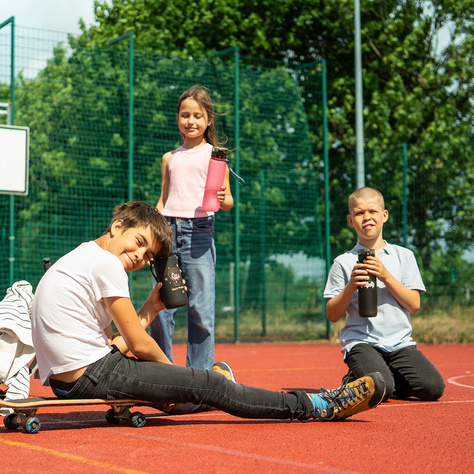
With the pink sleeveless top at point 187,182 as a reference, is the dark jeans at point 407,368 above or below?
below

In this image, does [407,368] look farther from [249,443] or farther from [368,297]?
[249,443]

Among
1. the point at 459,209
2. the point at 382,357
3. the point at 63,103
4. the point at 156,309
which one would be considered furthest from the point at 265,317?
the point at 156,309

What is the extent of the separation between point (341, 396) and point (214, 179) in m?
1.83

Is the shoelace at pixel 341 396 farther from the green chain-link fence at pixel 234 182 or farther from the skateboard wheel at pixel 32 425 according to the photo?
the green chain-link fence at pixel 234 182

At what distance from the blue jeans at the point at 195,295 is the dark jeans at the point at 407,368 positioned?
0.91 meters

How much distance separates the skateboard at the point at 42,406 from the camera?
3.49 m

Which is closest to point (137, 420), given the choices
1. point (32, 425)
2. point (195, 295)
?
point (32, 425)

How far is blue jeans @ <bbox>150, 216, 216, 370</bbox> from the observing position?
4.90 metres

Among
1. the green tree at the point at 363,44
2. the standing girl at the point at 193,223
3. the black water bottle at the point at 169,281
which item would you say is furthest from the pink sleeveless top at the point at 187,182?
the green tree at the point at 363,44

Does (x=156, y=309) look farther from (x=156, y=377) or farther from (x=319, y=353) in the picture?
(x=319, y=353)

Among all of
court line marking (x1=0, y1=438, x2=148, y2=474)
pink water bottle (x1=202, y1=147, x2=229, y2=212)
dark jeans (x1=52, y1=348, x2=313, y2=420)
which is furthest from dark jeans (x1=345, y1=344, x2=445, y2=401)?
court line marking (x1=0, y1=438, x2=148, y2=474)

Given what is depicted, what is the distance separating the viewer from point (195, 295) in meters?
4.95

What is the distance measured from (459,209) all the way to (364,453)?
1039cm

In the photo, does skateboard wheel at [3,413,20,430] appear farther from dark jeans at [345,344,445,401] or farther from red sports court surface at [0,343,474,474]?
dark jeans at [345,344,445,401]
